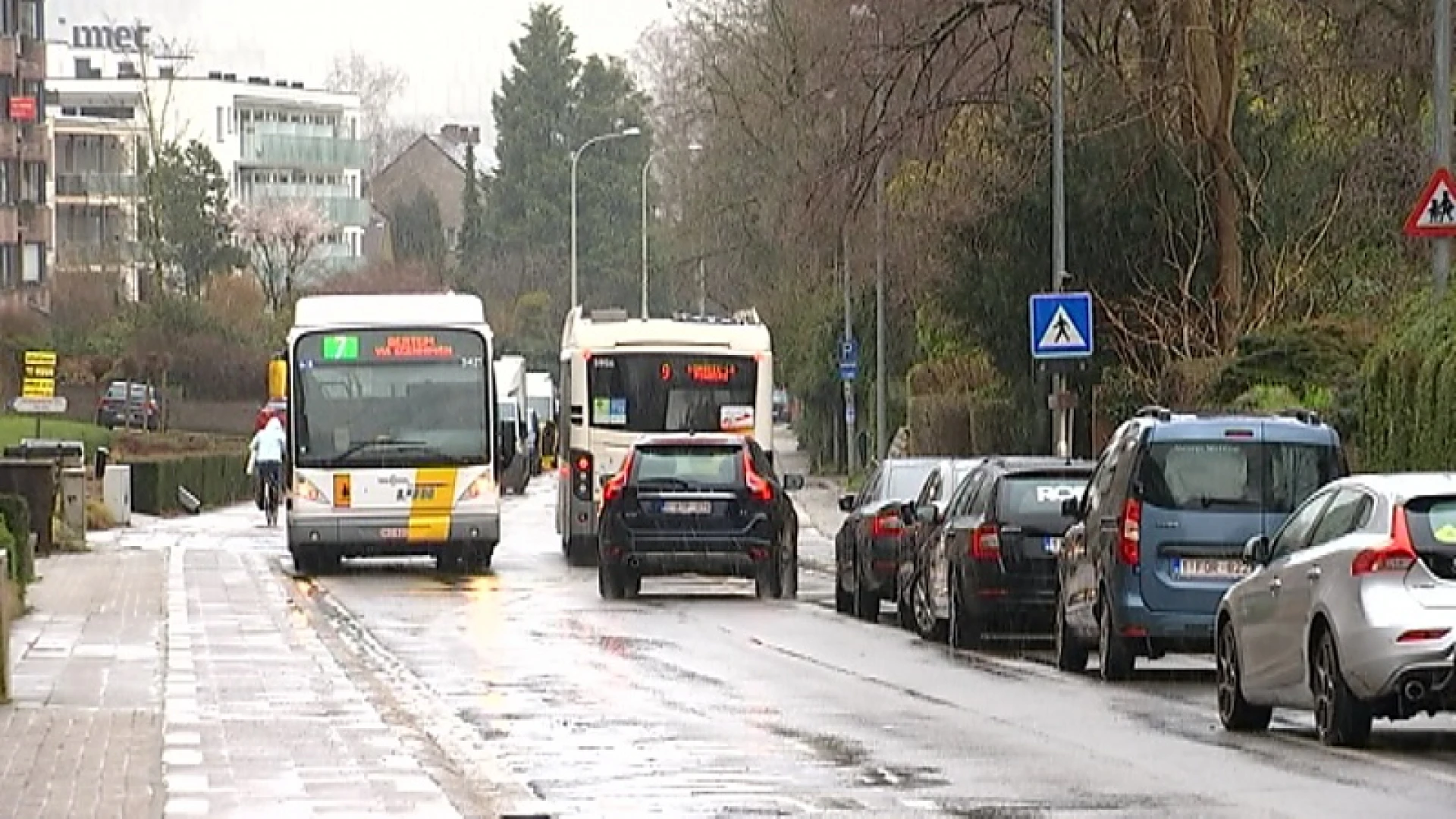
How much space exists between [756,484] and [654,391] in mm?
8554

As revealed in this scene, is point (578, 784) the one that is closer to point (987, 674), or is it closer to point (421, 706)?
point (421, 706)

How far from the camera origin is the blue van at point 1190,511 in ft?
72.5

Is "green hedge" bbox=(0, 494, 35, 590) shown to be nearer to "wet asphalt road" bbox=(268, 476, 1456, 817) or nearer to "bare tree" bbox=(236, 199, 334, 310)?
"wet asphalt road" bbox=(268, 476, 1456, 817)

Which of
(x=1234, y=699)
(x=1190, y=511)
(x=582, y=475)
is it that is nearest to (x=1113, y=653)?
(x=1190, y=511)

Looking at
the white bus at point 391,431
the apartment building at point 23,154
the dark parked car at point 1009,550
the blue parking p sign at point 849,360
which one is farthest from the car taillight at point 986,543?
the apartment building at point 23,154

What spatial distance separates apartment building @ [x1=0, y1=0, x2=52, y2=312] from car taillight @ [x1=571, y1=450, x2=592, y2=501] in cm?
6526

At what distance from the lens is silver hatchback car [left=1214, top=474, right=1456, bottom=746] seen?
1650 cm

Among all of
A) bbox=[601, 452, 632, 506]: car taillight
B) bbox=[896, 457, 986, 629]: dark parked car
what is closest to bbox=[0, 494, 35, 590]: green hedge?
bbox=[601, 452, 632, 506]: car taillight

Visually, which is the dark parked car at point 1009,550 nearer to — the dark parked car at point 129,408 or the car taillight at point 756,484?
the car taillight at point 756,484

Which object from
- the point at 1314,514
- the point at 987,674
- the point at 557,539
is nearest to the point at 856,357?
the point at 557,539

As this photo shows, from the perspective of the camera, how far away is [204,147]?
4756 inches

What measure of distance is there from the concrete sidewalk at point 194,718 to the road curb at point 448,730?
15 centimetres

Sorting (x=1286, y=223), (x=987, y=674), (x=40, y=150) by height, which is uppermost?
(x=40, y=150)

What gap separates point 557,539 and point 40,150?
65541mm
